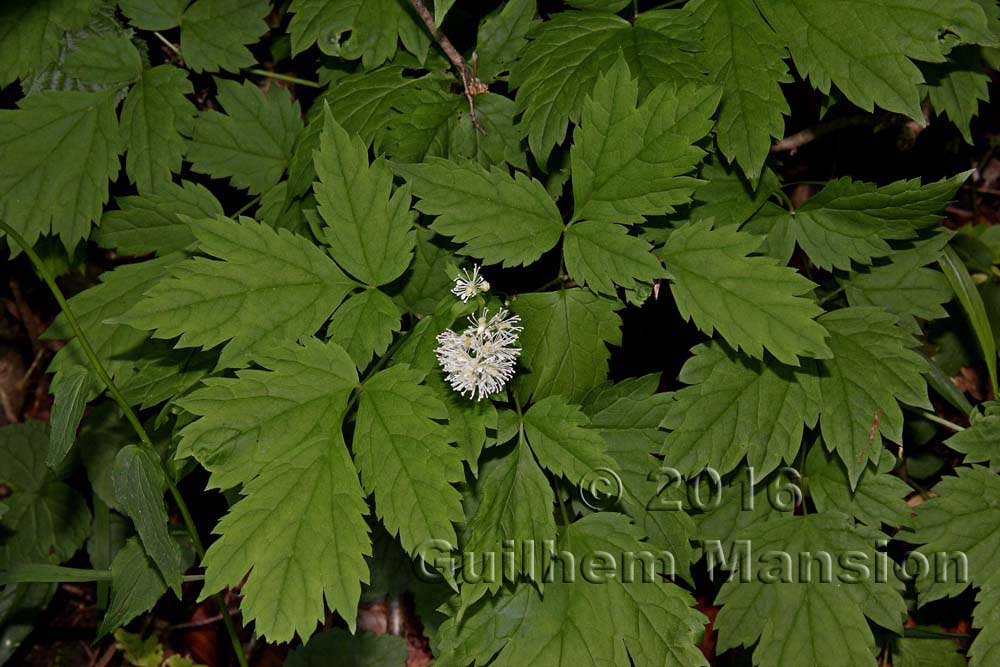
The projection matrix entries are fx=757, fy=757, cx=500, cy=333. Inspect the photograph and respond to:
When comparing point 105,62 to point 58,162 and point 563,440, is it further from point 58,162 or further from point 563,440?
point 563,440

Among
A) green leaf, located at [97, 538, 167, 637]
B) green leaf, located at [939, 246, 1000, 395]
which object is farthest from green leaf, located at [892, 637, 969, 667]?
green leaf, located at [97, 538, 167, 637]

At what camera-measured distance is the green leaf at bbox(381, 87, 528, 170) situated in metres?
2.02

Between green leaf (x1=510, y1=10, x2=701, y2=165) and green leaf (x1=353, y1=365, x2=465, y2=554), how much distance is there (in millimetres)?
693

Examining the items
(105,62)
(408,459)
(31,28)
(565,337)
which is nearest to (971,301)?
(565,337)

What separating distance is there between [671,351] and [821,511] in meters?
0.65

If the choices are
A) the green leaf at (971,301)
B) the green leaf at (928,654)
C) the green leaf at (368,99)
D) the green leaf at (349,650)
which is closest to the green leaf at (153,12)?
the green leaf at (368,99)

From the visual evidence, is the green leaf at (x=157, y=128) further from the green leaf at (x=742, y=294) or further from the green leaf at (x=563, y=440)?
the green leaf at (x=742, y=294)

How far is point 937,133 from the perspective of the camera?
2607 mm

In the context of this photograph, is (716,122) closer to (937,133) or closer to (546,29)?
(546,29)

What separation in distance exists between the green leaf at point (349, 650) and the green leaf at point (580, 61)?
5.35 ft

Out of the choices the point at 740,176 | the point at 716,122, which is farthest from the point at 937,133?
the point at 716,122

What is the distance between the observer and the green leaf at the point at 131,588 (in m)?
2.09

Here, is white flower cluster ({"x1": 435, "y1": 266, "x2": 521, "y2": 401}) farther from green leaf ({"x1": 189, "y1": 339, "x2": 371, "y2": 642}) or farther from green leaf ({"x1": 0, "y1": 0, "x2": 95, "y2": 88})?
green leaf ({"x1": 0, "y1": 0, "x2": 95, "y2": 88})

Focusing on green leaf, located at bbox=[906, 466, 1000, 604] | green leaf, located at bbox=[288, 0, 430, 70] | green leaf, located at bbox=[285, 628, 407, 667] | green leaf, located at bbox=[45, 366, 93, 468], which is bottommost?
green leaf, located at bbox=[285, 628, 407, 667]
